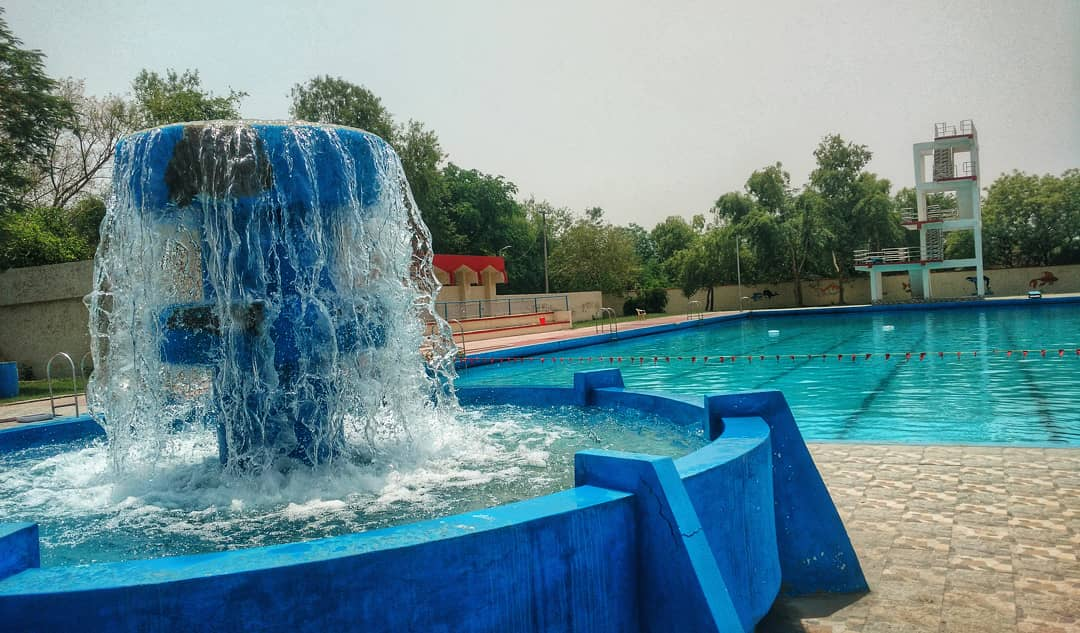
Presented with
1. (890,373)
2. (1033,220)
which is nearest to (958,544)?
(890,373)

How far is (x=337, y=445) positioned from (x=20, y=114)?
18.1 meters

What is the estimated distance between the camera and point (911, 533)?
187 inches

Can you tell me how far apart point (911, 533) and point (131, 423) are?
5.87m

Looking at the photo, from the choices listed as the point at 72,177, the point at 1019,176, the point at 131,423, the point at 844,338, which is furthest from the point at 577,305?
the point at 131,423

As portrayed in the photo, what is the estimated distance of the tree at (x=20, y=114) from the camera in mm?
17922

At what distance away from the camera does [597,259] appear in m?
46.1

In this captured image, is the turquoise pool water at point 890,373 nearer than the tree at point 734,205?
Yes

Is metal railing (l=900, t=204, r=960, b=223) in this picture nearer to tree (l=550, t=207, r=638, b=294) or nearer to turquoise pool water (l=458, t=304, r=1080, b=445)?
turquoise pool water (l=458, t=304, r=1080, b=445)

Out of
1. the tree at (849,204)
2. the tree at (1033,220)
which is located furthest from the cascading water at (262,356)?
the tree at (1033,220)

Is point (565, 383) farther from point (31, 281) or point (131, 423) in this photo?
point (31, 281)

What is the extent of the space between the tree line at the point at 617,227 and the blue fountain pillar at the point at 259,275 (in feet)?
94.2

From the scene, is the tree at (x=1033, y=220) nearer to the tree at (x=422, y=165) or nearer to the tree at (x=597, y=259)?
the tree at (x=597, y=259)

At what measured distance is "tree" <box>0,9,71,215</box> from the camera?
17922mm

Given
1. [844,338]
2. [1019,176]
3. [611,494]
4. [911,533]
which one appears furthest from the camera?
[1019,176]
